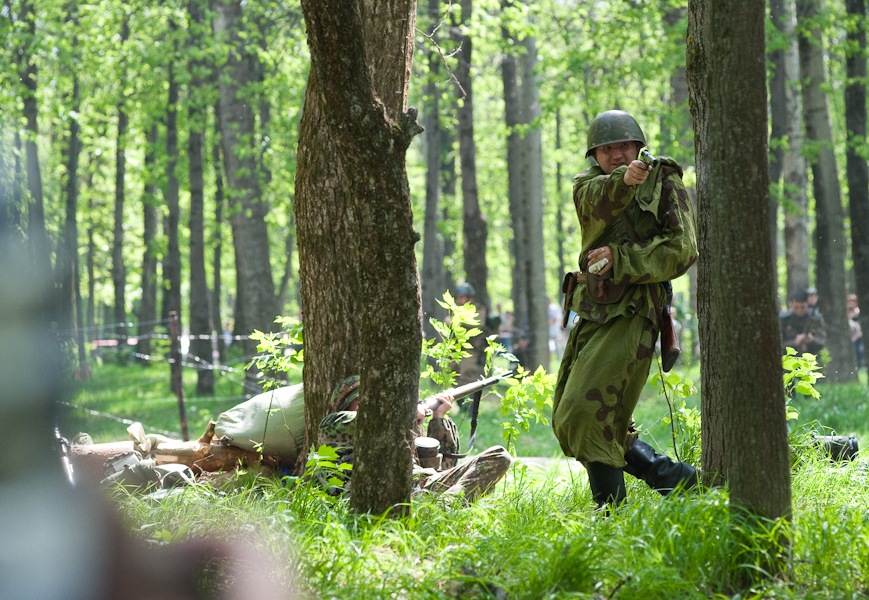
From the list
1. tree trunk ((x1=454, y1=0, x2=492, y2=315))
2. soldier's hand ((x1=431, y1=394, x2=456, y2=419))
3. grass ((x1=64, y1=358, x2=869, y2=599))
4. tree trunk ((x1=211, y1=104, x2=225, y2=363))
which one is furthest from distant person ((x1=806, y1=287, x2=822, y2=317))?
tree trunk ((x1=211, y1=104, x2=225, y2=363))

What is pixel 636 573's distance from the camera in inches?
131

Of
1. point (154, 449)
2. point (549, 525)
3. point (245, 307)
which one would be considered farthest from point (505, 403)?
point (245, 307)

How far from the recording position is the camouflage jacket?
457 centimetres

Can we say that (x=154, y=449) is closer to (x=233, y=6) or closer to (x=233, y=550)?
(x=233, y=550)

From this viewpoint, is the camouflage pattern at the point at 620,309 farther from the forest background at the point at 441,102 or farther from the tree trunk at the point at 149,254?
the tree trunk at the point at 149,254

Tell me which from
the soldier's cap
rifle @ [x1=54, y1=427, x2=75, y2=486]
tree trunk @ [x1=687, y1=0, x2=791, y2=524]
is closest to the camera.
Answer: rifle @ [x1=54, y1=427, x2=75, y2=486]

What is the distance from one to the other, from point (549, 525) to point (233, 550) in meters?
1.35

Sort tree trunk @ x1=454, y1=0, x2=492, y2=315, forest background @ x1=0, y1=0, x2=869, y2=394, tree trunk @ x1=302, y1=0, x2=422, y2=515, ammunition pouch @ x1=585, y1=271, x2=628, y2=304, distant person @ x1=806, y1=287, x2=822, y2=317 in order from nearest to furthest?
tree trunk @ x1=302, y1=0, x2=422, y2=515
ammunition pouch @ x1=585, y1=271, x2=628, y2=304
forest background @ x1=0, y1=0, x2=869, y2=394
distant person @ x1=806, y1=287, x2=822, y2=317
tree trunk @ x1=454, y1=0, x2=492, y2=315

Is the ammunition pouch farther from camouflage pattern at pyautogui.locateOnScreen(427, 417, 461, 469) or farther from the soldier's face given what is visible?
camouflage pattern at pyautogui.locateOnScreen(427, 417, 461, 469)

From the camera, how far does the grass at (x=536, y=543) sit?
3.39 m

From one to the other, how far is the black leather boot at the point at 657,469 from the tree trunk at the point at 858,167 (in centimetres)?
1017

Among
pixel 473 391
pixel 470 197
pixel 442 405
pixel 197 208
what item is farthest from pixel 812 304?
pixel 442 405

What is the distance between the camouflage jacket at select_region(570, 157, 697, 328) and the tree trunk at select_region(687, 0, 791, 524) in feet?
2.73

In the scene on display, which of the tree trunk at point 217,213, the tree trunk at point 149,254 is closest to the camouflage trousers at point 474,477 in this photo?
the tree trunk at point 217,213
